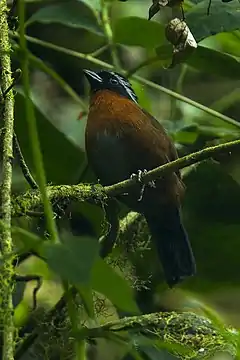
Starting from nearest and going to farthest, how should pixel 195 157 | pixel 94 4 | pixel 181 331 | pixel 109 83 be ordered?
pixel 181 331 < pixel 195 157 < pixel 94 4 < pixel 109 83

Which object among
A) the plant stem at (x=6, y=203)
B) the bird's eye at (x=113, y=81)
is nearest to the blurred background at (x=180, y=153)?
the bird's eye at (x=113, y=81)

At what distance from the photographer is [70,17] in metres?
1.90

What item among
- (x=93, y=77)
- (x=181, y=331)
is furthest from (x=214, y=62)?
(x=181, y=331)

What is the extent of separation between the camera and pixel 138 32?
1779mm

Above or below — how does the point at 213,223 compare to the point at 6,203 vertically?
below

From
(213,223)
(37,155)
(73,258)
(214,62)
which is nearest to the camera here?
(73,258)

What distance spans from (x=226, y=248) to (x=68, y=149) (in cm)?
45

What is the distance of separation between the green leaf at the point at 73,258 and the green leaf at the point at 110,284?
0.07 feet

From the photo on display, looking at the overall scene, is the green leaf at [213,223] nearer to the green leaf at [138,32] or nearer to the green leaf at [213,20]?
the green leaf at [138,32]

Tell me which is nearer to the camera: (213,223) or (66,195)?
(66,195)

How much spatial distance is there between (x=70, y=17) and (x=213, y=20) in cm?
48

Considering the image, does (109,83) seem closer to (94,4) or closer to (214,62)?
(214,62)

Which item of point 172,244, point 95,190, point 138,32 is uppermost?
point 138,32

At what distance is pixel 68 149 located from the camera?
2061 mm
